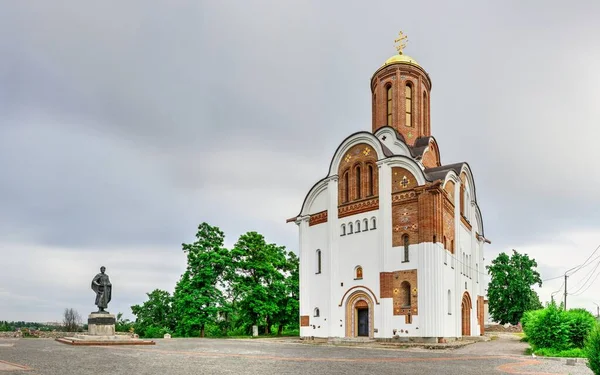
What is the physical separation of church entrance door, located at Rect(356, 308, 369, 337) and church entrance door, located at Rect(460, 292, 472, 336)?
255 inches

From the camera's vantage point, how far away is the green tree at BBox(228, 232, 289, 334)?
36.0 metres

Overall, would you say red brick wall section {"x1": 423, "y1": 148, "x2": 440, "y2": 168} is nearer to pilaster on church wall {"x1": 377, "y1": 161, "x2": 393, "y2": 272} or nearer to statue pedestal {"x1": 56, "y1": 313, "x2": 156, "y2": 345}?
pilaster on church wall {"x1": 377, "y1": 161, "x2": 393, "y2": 272}

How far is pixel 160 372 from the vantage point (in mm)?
11484

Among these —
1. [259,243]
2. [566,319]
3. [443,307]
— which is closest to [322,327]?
[443,307]

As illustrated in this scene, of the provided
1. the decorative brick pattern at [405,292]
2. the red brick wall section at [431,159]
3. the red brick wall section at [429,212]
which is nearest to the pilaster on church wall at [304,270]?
the decorative brick pattern at [405,292]

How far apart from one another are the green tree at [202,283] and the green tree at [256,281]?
3.68 feet

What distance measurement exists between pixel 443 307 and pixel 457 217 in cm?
639

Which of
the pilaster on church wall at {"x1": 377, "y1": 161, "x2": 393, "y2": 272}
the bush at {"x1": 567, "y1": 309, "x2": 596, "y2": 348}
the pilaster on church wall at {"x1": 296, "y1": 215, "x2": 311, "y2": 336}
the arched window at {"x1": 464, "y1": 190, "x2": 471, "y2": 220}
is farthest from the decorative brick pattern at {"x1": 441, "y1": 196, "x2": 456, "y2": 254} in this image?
the bush at {"x1": 567, "y1": 309, "x2": 596, "y2": 348}

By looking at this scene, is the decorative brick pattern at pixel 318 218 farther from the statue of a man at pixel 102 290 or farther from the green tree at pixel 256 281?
the statue of a man at pixel 102 290

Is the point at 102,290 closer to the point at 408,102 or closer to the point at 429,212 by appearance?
the point at 429,212

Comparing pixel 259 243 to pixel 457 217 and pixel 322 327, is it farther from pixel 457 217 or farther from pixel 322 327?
pixel 457 217

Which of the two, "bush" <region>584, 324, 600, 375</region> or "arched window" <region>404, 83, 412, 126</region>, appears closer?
"bush" <region>584, 324, 600, 375</region>

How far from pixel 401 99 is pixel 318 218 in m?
9.30

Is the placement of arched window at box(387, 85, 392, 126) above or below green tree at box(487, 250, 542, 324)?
above
